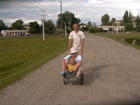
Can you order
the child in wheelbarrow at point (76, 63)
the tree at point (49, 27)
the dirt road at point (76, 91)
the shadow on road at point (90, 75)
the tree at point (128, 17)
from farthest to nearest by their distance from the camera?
the tree at point (128, 17)
the tree at point (49, 27)
the shadow on road at point (90, 75)
the child in wheelbarrow at point (76, 63)
the dirt road at point (76, 91)

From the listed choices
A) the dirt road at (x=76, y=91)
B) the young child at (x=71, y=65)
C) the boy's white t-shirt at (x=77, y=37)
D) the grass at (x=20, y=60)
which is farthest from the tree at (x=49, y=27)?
the young child at (x=71, y=65)

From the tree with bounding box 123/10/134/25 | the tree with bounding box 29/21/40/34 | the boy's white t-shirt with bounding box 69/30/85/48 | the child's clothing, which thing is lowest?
the child's clothing

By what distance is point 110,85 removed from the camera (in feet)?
20.3

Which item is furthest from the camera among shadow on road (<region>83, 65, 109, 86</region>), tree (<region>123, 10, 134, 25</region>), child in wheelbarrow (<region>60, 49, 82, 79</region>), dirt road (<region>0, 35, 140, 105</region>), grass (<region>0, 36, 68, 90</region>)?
tree (<region>123, 10, 134, 25</region>)

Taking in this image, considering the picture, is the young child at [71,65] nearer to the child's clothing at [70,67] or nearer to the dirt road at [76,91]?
the child's clothing at [70,67]

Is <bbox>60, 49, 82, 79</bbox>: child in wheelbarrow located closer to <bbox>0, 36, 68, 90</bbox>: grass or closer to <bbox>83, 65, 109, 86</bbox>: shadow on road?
<bbox>83, 65, 109, 86</bbox>: shadow on road

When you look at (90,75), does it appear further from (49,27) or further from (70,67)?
(49,27)

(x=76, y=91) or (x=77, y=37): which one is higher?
(x=77, y=37)

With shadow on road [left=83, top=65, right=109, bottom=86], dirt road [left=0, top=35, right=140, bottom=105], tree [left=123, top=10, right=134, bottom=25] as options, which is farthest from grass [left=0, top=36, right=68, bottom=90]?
tree [left=123, top=10, right=134, bottom=25]

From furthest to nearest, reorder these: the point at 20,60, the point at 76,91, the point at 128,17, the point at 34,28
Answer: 1. the point at 128,17
2. the point at 34,28
3. the point at 20,60
4. the point at 76,91

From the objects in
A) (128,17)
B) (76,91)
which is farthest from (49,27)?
(76,91)

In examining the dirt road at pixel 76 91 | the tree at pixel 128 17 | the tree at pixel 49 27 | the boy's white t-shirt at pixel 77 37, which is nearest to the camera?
the dirt road at pixel 76 91

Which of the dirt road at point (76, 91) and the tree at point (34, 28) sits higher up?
the tree at point (34, 28)

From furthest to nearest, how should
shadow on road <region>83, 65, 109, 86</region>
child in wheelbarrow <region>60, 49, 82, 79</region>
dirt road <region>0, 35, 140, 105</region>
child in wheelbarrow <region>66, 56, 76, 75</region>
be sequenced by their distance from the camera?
shadow on road <region>83, 65, 109, 86</region> → child in wheelbarrow <region>66, 56, 76, 75</region> → child in wheelbarrow <region>60, 49, 82, 79</region> → dirt road <region>0, 35, 140, 105</region>
